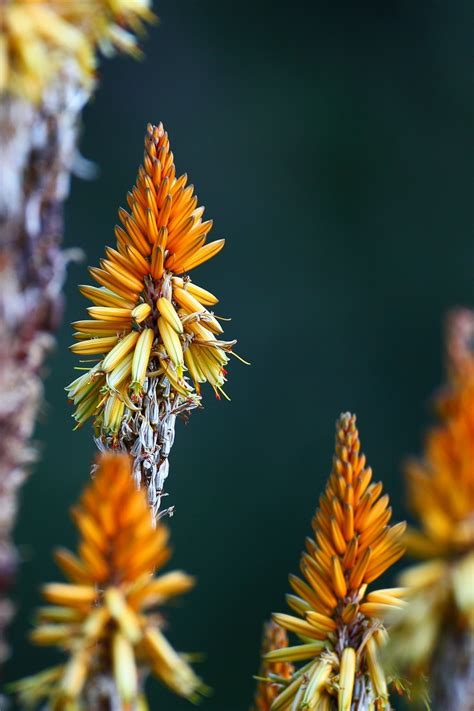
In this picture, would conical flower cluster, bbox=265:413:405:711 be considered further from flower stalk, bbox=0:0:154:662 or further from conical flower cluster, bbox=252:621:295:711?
flower stalk, bbox=0:0:154:662

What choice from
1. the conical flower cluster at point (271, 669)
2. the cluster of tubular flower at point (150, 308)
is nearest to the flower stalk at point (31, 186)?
the cluster of tubular flower at point (150, 308)

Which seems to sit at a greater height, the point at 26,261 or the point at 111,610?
the point at 26,261

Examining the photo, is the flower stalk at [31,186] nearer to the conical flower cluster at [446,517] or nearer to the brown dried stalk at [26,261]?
the brown dried stalk at [26,261]

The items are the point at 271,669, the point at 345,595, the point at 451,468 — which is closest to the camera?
the point at 451,468

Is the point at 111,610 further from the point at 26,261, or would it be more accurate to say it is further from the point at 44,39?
the point at 44,39

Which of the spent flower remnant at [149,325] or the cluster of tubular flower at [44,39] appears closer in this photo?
the cluster of tubular flower at [44,39]

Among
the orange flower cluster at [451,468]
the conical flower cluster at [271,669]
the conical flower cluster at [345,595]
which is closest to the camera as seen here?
the orange flower cluster at [451,468]

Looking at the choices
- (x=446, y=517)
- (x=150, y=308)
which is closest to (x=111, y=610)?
(x=446, y=517)
